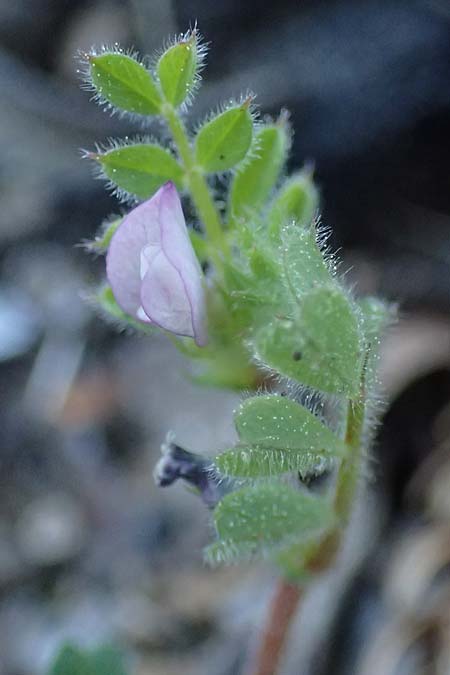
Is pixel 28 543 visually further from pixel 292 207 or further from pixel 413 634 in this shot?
pixel 292 207

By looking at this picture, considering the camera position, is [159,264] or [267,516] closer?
[159,264]

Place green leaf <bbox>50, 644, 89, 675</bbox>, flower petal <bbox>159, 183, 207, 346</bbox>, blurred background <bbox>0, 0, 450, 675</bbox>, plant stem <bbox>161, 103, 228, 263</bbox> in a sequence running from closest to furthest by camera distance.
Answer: flower petal <bbox>159, 183, 207, 346</bbox>, plant stem <bbox>161, 103, 228, 263</bbox>, green leaf <bbox>50, 644, 89, 675</bbox>, blurred background <bbox>0, 0, 450, 675</bbox>

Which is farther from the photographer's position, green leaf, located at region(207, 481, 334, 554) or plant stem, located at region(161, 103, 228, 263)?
plant stem, located at region(161, 103, 228, 263)

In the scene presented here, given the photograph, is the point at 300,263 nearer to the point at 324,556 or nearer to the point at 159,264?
the point at 159,264

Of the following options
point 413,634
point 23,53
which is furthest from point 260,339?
point 23,53

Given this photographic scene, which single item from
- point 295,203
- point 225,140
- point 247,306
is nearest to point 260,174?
point 295,203

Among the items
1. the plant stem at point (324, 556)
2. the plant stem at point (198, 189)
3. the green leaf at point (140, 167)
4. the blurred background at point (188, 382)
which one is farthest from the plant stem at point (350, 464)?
the blurred background at point (188, 382)

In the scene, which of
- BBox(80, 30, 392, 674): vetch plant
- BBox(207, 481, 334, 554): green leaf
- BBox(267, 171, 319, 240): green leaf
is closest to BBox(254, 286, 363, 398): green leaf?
BBox(80, 30, 392, 674): vetch plant

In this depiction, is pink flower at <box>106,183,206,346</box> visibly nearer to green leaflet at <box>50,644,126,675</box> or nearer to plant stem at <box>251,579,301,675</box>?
plant stem at <box>251,579,301,675</box>
